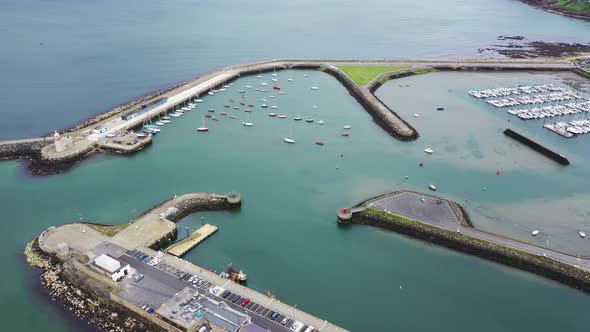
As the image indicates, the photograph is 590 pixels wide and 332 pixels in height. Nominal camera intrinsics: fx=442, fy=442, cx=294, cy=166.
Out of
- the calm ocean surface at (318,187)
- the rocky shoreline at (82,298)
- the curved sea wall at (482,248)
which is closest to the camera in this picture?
the rocky shoreline at (82,298)

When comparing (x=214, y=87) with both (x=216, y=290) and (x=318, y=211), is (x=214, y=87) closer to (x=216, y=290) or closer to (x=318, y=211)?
(x=318, y=211)

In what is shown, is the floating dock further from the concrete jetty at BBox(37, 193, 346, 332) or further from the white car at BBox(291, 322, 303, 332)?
the white car at BBox(291, 322, 303, 332)

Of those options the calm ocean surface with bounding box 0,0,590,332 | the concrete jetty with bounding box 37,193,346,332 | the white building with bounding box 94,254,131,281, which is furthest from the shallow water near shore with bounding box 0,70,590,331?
the white building with bounding box 94,254,131,281

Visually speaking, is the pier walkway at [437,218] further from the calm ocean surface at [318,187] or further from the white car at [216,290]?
the white car at [216,290]

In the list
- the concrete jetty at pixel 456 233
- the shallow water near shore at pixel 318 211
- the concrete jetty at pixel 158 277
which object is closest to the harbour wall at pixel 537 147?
the shallow water near shore at pixel 318 211

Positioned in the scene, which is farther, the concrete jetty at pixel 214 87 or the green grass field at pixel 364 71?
the green grass field at pixel 364 71
